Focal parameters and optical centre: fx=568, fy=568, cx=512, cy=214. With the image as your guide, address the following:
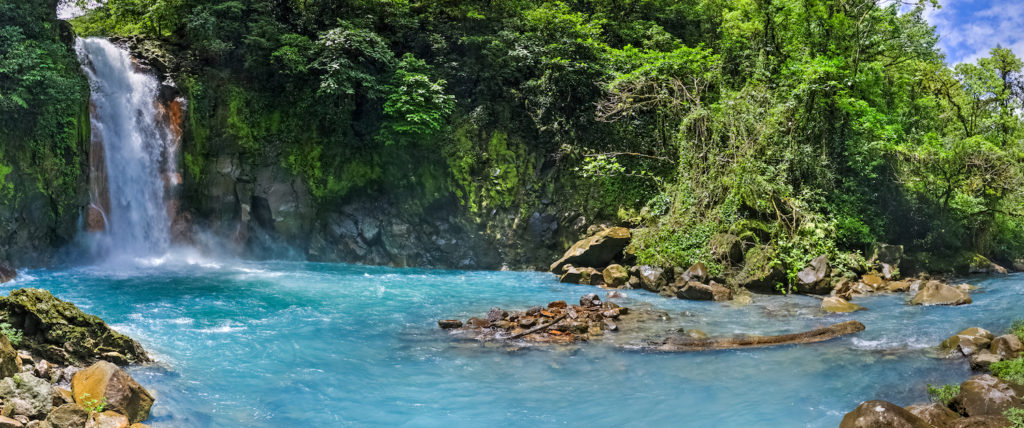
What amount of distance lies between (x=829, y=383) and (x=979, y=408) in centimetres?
171

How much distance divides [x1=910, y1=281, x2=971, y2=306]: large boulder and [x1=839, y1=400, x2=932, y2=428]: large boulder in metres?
8.46

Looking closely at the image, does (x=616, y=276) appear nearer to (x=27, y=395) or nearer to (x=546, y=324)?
(x=546, y=324)

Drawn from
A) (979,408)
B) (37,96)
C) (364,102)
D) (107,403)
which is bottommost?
(107,403)

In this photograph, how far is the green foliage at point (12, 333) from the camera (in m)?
6.56

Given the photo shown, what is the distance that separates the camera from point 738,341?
9.47m

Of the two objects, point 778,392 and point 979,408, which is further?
point 778,392

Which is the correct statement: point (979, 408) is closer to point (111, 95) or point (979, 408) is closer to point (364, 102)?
point (364, 102)

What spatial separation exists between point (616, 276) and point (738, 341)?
685 centimetres

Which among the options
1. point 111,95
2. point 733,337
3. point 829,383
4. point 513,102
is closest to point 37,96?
point 111,95

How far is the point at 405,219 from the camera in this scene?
21.7 metres

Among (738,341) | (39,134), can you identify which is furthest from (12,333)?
(39,134)

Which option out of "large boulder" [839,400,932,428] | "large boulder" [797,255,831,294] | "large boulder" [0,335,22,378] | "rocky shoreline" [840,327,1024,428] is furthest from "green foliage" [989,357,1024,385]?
"large boulder" [0,335,22,378]

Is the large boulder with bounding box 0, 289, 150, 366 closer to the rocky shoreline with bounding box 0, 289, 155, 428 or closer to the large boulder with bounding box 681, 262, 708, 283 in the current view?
the rocky shoreline with bounding box 0, 289, 155, 428

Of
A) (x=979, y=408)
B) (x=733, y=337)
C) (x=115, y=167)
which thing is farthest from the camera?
(x=115, y=167)
